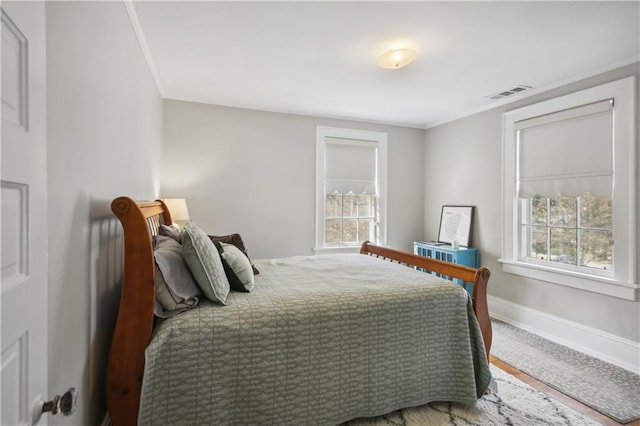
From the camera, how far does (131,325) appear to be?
141 cm

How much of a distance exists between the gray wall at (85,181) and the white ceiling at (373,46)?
24.9 inches

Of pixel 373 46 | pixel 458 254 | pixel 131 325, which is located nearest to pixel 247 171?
pixel 373 46

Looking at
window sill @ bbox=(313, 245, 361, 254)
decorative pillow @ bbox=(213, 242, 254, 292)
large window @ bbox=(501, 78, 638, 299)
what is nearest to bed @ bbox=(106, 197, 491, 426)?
decorative pillow @ bbox=(213, 242, 254, 292)

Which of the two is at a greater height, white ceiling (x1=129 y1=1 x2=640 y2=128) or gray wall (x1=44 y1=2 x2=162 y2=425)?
white ceiling (x1=129 y1=1 x2=640 y2=128)

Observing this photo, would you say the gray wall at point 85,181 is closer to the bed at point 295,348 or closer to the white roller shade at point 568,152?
the bed at point 295,348

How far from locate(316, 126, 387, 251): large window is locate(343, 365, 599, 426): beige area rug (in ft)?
8.22

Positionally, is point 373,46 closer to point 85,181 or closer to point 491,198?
point 85,181

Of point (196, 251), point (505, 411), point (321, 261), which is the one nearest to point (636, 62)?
point (505, 411)

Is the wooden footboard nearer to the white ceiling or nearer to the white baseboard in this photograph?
the white baseboard

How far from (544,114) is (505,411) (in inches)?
111

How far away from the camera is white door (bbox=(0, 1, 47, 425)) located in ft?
1.88

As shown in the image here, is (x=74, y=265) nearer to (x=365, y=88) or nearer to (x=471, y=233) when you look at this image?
(x=365, y=88)

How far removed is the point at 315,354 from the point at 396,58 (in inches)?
87.3

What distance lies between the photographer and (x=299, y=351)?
1.59 m
